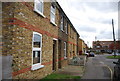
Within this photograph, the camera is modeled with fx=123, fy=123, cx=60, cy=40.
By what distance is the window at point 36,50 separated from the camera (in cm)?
649

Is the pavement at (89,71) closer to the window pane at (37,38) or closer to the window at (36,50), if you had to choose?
the window at (36,50)

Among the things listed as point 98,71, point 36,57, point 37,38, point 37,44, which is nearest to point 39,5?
point 37,38

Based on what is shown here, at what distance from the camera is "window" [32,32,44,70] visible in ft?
21.3

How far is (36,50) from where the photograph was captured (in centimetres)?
672

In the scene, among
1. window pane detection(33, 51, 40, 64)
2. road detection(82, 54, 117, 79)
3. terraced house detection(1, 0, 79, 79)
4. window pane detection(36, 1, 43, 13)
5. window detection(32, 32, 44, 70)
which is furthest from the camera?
road detection(82, 54, 117, 79)

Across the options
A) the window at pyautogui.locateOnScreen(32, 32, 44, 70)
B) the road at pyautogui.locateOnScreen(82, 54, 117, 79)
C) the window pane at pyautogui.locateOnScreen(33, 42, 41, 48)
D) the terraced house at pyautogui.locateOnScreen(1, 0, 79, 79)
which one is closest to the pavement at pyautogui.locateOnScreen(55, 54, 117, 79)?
the road at pyautogui.locateOnScreen(82, 54, 117, 79)

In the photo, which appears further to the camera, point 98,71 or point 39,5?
point 98,71

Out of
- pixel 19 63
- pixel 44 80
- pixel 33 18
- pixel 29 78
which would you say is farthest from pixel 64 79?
pixel 33 18

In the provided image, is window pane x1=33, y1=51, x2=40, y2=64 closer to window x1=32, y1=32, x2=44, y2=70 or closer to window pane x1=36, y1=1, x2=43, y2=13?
window x1=32, y1=32, x2=44, y2=70

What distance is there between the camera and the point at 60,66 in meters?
11.9

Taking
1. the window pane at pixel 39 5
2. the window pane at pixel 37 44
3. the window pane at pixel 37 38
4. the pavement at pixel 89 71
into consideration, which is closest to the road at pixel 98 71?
the pavement at pixel 89 71

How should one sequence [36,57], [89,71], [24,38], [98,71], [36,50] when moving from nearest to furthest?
[24,38]
[36,50]
[36,57]
[89,71]
[98,71]

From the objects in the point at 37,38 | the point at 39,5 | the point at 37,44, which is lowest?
the point at 37,44

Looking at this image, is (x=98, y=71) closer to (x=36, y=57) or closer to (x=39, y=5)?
(x=36, y=57)
